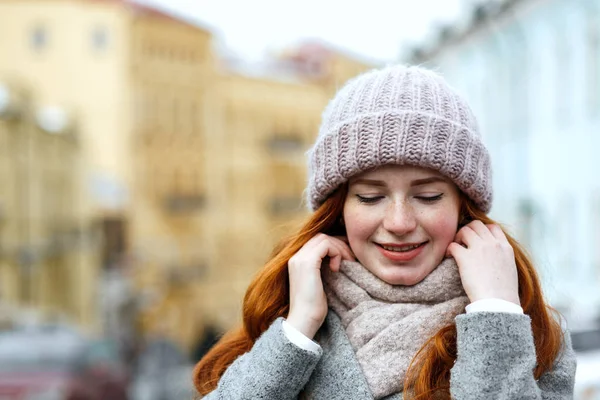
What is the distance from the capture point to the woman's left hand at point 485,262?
1.64 metres

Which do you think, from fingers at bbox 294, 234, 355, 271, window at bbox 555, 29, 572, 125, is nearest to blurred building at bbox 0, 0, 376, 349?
window at bbox 555, 29, 572, 125

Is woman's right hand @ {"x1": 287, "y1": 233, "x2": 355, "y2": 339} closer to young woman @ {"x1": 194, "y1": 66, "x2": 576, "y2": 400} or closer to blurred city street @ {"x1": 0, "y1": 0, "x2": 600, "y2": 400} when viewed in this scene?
young woman @ {"x1": 194, "y1": 66, "x2": 576, "y2": 400}

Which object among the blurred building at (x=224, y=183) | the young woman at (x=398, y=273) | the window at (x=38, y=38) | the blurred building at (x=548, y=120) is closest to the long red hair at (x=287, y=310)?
the young woman at (x=398, y=273)

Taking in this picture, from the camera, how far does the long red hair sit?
1.65 m

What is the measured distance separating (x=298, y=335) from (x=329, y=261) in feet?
0.75

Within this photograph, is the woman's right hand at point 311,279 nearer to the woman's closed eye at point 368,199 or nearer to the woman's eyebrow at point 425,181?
the woman's closed eye at point 368,199

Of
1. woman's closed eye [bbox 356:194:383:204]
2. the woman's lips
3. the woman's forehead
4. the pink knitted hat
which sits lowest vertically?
the woman's lips

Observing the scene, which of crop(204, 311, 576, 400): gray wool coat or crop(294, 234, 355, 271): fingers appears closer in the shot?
crop(204, 311, 576, 400): gray wool coat

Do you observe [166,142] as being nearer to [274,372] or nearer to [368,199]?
[368,199]

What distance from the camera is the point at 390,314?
1.73 metres

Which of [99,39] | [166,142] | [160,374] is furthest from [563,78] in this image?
[166,142]

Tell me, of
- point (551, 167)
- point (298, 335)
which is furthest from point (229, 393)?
point (551, 167)

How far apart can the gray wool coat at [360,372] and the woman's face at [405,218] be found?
181 millimetres

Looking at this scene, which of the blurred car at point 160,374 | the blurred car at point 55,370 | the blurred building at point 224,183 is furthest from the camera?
the blurred building at point 224,183
